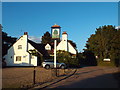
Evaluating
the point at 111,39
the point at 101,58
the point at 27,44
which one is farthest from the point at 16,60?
the point at 111,39

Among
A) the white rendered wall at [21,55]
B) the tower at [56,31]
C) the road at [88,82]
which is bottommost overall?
the road at [88,82]

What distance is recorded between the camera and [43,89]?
382 inches

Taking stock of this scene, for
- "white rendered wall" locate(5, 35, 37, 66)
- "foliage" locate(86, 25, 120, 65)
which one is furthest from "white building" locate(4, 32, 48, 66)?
"foliage" locate(86, 25, 120, 65)

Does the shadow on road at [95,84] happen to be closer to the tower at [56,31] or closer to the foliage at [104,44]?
the tower at [56,31]

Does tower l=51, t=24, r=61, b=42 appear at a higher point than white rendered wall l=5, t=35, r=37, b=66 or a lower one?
higher

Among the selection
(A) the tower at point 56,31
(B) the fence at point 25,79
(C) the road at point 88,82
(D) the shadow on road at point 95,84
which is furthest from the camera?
(A) the tower at point 56,31

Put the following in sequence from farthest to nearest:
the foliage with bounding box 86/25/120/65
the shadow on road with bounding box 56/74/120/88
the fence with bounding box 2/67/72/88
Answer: the foliage with bounding box 86/25/120/65 < the fence with bounding box 2/67/72/88 < the shadow on road with bounding box 56/74/120/88

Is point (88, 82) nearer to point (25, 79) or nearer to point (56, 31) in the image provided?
point (25, 79)

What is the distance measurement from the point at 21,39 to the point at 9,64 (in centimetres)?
567

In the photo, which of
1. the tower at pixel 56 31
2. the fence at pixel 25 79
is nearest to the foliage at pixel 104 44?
the tower at pixel 56 31

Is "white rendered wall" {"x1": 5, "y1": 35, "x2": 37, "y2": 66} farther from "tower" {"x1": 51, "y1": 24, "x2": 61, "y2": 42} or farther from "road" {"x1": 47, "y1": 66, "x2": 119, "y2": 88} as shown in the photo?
"road" {"x1": 47, "y1": 66, "x2": 119, "y2": 88}

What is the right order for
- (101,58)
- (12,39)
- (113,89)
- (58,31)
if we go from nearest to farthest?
(113,89) → (58,31) → (101,58) → (12,39)

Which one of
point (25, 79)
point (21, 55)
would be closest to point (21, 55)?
point (21, 55)

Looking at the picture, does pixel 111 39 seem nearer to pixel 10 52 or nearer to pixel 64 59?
pixel 64 59
